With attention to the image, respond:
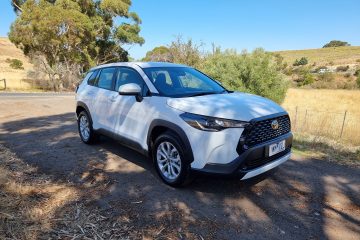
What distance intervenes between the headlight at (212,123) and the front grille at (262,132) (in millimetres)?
150

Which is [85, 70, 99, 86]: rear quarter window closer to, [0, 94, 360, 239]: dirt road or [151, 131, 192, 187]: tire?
[0, 94, 360, 239]: dirt road

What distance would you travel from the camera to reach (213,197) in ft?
13.1

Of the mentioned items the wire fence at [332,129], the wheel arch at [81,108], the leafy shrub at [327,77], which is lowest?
the wire fence at [332,129]

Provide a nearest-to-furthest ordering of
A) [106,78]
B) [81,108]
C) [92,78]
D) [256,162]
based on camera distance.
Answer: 1. [256,162]
2. [106,78]
3. [92,78]
4. [81,108]

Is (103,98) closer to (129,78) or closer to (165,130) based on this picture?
(129,78)

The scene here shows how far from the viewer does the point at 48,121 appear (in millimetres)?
9312

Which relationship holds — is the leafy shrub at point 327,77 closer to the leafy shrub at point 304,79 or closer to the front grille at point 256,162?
the leafy shrub at point 304,79

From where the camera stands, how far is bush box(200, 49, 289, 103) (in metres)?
15.2

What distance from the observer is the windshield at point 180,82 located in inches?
176

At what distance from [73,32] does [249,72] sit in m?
17.4

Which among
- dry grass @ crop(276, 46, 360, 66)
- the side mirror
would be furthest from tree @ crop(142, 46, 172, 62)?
dry grass @ crop(276, 46, 360, 66)

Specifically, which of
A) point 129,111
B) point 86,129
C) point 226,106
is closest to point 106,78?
point 129,111

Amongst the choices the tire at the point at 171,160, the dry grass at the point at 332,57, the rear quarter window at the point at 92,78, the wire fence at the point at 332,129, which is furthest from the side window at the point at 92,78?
the dry grass at the point at 332,57

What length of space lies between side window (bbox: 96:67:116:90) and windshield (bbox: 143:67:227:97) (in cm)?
96
